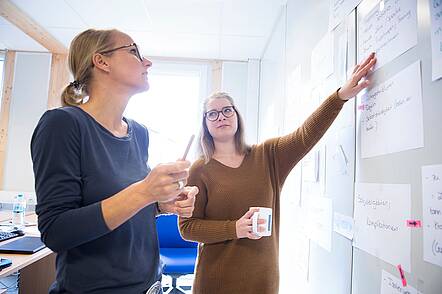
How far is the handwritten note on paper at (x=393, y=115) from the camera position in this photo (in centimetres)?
78

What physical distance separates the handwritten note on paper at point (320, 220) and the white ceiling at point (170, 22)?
1774 mm

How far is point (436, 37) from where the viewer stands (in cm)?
70

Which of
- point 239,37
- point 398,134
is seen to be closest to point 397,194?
point 398,134

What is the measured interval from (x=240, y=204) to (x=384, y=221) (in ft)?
1.88

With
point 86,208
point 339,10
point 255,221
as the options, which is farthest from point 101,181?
point 339,10

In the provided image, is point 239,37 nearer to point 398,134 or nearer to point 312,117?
point 312,117

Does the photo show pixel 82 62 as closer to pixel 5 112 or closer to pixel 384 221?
pixel 384 221

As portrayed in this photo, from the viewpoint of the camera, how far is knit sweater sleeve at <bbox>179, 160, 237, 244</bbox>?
4.11 feet

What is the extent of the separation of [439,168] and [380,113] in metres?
0.31

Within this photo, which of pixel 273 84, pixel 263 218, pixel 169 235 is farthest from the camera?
pixel 169 235

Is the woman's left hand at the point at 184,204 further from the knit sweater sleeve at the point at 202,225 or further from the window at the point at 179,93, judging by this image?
the window at the point at 179,93

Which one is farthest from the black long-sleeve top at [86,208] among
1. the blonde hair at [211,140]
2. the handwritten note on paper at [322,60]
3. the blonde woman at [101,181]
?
the handwritten note on paper at [322,60]

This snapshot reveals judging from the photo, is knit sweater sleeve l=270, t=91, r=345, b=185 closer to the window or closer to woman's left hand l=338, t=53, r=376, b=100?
woman's left hand l=338, t=53, r=376, b=100

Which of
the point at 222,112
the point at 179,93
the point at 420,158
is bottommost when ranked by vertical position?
the point at 420,158
